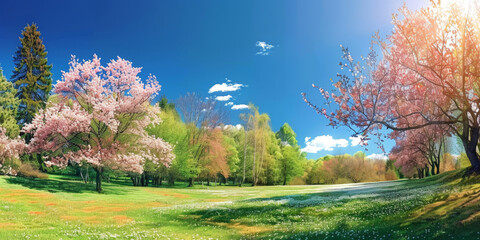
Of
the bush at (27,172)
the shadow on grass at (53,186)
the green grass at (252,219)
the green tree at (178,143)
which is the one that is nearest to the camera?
the green grass at (252,219)

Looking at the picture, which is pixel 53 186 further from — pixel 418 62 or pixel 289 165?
pixel 289 165

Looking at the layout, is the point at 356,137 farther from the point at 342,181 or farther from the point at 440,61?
the point at 342,181

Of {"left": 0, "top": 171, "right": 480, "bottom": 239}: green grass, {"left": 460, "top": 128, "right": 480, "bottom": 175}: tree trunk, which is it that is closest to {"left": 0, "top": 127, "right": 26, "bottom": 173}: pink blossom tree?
{"left": 0, "top": 171, "right": 480, "bottom": 239}: green grass

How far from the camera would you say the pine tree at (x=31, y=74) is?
61.9m

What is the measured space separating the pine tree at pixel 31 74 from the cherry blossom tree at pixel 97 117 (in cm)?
2638

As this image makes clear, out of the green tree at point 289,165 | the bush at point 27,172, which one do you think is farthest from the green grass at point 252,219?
the green tree at point 289,165

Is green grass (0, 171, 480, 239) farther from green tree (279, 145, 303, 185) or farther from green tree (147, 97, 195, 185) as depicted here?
green tree (279, 145, 303, 185)

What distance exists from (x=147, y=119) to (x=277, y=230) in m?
27.9

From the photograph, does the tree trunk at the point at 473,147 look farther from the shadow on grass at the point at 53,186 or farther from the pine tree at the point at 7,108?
the pine tree at the point at 7,108

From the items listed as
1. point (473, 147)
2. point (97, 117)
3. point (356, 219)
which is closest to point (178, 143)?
point (97, 117)

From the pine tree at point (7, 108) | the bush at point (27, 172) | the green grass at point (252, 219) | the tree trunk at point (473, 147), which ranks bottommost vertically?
the green grass at point (252, 219)

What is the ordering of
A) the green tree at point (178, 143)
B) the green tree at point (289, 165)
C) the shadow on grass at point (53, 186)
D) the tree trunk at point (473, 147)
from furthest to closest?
1. the green tree at point (289, 165)
2. the green tree at point (178, 143)
3. the shadow on grass at point (53, 186)
4. the tree trunk at point (473, 147)

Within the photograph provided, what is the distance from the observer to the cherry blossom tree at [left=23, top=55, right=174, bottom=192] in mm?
37938

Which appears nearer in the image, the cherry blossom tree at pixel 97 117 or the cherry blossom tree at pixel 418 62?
the cherry blossom tree at pixel 418 62
